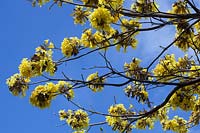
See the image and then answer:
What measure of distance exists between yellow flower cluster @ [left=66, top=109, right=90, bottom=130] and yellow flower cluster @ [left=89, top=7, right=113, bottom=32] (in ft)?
6.86

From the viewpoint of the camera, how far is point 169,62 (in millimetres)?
7699

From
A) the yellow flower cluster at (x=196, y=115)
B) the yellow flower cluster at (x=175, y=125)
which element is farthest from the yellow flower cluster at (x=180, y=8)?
the yellow flower cluster at (x=175, y=125)

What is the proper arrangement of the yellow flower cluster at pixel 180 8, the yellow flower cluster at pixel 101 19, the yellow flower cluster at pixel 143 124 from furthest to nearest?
the yellow flower cluster at pixel 143 124 → the yellow flower cluster at pixel 180 8 → the yellow flower cluster at pixel 101 19

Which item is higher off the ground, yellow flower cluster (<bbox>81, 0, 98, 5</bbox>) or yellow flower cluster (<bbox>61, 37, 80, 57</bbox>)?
yellow flower cluster (<bbox>81, 0, 98, 5</bbox>)

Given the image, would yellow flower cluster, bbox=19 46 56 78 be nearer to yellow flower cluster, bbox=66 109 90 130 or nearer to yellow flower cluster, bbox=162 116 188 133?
yellow flower cluster, bbox=66 109 90 130

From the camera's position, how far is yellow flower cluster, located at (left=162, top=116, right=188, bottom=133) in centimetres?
862

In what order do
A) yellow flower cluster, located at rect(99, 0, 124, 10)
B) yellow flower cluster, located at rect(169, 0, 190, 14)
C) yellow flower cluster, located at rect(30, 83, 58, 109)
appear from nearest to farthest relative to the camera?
1. yellow flower cluster, located at rect(99, 0, 124, 10)
2. yellow flower cluster, located at rect(30, 83, 58, 109)
3. yellow flower cluster, located at rect(169, 0, 190, 14)

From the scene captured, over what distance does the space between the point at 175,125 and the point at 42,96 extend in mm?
3182

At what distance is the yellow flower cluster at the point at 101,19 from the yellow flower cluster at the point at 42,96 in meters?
1.27

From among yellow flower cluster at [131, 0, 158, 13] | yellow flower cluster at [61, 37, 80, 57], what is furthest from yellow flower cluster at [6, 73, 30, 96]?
yellow flower cluster at [131, 0, 158, 13]

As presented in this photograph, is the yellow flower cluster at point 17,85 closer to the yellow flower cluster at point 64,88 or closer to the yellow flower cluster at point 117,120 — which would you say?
the yellow flower cluster at point 64,88

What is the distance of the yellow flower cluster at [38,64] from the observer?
6.55 metres

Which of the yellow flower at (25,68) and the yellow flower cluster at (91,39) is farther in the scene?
the yellow flower cluster at (91,39)

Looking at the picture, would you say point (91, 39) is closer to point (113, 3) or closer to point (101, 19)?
point (113, 3)
